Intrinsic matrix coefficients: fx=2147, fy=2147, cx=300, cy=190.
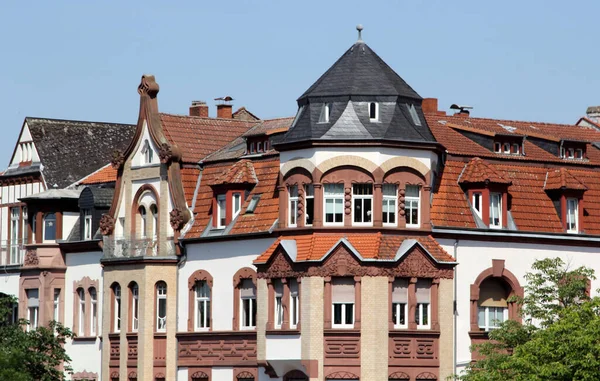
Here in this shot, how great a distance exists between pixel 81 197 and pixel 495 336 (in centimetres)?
2754

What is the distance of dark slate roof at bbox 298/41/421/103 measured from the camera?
90188 mm

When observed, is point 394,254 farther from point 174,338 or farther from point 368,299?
point 174,338

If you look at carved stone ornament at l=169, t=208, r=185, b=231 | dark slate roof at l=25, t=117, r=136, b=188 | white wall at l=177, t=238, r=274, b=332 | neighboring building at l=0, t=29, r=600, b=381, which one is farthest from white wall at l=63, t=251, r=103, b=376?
carved stone ornament at l=169, t=208, r=185, b=231

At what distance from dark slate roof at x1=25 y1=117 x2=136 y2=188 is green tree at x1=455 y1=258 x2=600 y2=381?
2893 centimetres

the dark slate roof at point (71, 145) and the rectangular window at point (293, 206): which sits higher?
the dark slate roof at point (71, 145)

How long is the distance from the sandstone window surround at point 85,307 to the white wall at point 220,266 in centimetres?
761

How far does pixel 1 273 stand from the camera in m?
111

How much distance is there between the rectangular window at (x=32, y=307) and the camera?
107312 millimetres

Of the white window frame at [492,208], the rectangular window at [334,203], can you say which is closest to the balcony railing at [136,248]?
the rectangular window at [334,203]

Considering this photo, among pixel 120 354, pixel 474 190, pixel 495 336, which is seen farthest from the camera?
pixel 120 354

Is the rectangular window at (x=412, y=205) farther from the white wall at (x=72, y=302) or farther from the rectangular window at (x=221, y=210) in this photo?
the white wall at (x=72, y=302)

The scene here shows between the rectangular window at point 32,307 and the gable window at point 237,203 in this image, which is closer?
the gable window at point 237,203

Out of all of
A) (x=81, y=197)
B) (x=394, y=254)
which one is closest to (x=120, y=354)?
(x=81, y=197)

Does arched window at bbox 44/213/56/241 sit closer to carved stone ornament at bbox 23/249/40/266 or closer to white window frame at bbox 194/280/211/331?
carved stone ornament at bbox 23/249/40/266
